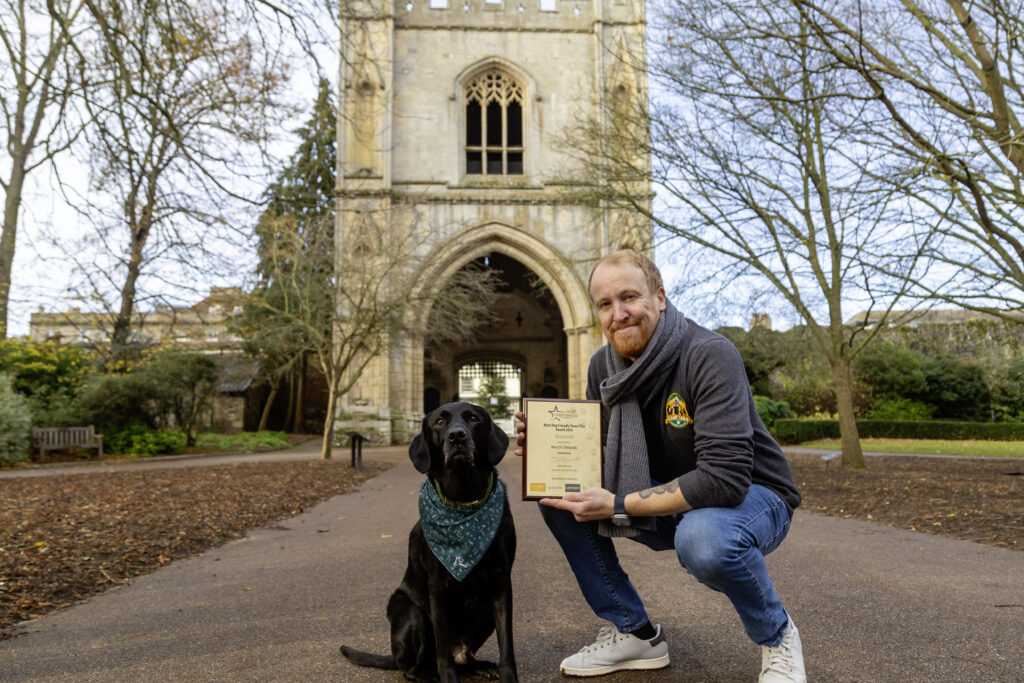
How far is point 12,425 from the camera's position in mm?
13609

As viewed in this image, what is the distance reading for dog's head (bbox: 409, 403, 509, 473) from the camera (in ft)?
8.79

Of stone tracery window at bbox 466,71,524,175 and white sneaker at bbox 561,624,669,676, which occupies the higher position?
stone tracery window at bbox 466,71,524,175

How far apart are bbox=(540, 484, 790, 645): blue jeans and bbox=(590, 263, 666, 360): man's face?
2.30 feet

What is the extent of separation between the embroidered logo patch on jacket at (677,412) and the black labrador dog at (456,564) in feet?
2.17

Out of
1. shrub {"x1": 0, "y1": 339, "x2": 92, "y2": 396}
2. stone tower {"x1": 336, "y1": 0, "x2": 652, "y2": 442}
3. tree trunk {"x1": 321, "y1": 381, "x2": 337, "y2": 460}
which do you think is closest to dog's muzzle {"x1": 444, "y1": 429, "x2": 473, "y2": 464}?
tree trunk {"x1": 321, "y1": 381, "x2": 337, "y2": 460}

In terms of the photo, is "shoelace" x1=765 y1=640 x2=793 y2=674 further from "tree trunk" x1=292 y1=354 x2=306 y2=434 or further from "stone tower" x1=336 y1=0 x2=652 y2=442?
"tree trunk" x1=292 y1=354 x2=306 y2=434

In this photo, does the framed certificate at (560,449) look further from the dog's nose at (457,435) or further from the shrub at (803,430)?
Answer: the shrub at (803,430)

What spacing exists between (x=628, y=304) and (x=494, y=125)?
82.9 ft

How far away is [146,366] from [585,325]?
1307cm

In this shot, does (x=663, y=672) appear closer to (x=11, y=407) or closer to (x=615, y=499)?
(x=615, y=499)

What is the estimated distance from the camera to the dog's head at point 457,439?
2680 millimetres

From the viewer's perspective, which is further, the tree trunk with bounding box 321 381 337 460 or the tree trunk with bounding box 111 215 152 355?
the tree trunk with bounding box 111 215 152 355

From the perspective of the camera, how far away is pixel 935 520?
696 centimetres

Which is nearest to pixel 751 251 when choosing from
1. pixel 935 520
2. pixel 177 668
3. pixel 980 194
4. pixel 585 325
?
pixel 980 194
